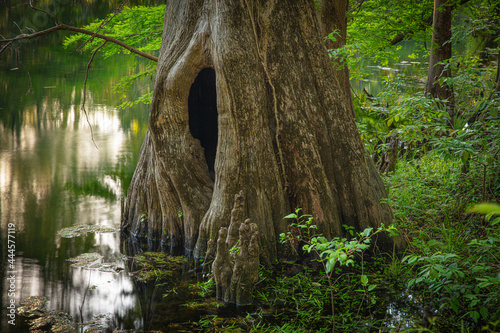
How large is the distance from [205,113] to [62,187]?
3980mm

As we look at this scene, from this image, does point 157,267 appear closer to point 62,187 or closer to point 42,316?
point 42,316

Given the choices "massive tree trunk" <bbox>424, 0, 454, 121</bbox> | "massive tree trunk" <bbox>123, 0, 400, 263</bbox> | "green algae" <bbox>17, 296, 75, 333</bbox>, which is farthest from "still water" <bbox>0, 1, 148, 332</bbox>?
"massive tree trunk" <bbox>424, 0, 454, 121</bbox>

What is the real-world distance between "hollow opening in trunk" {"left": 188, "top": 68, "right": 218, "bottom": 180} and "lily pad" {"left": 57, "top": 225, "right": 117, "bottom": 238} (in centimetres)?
179

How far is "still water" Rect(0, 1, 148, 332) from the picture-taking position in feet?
13.4

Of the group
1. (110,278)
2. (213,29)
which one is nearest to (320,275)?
(110,278)

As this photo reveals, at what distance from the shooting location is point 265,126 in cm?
437

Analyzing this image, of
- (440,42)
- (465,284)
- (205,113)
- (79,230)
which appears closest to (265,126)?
(205,113)

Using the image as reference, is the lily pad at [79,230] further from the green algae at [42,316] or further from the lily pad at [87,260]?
the green algae at [42,316]

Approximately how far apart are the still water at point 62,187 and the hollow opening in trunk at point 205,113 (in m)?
1.45

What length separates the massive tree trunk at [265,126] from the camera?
4.28 metres

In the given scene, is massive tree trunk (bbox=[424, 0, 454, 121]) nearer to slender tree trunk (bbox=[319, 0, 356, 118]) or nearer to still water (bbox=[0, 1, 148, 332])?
slender tree trunk (bbox=[319, 0, 356, 118])

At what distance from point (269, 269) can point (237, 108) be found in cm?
168

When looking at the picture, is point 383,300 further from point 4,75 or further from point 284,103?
point 4,75

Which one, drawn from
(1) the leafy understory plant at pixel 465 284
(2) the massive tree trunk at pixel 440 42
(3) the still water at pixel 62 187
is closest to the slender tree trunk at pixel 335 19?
(2) the massive tree trunk at pixel 440 42
